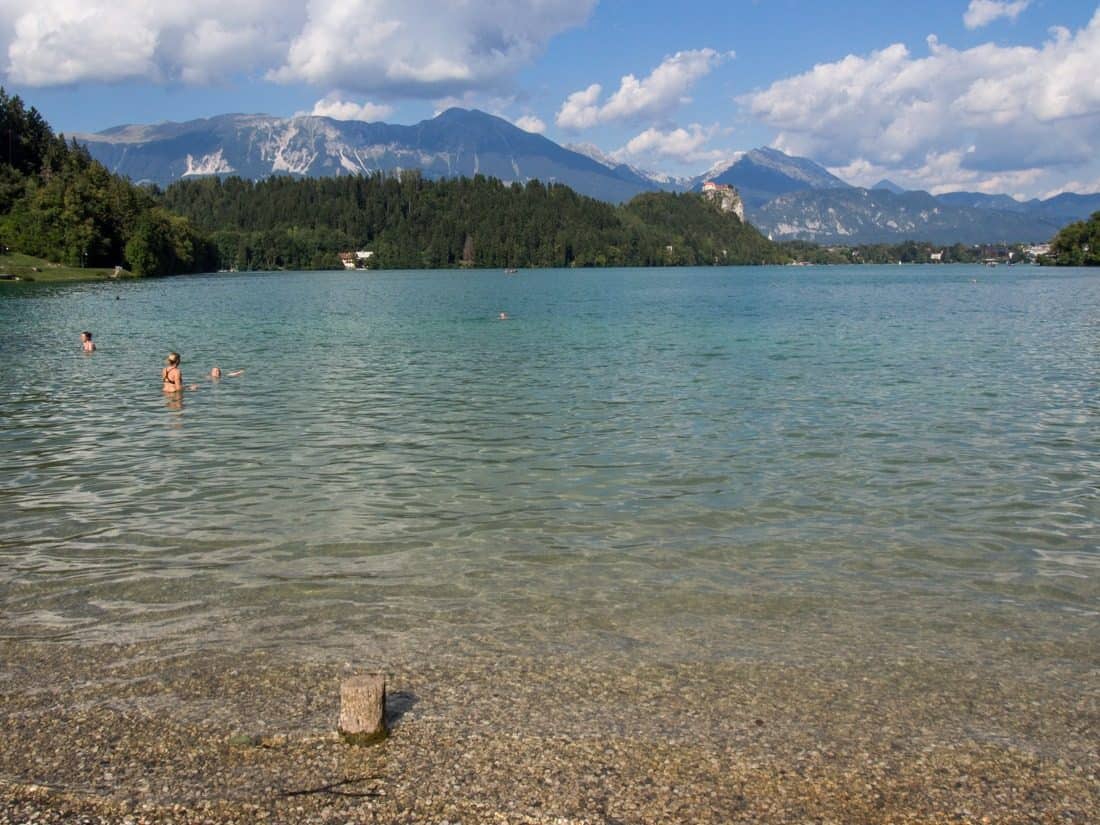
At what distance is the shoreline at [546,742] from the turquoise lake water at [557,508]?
2.61ft

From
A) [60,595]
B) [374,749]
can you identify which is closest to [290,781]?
[374,749]

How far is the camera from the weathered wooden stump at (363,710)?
27.5 feet

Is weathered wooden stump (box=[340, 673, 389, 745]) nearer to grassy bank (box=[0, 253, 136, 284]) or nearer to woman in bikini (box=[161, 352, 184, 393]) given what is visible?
woman in bikini (box=[161, 352, 184, 393])

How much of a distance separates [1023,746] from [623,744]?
3.91m

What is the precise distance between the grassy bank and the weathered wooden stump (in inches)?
5477

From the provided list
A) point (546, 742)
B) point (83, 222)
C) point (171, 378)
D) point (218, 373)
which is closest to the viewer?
point (546, 742)

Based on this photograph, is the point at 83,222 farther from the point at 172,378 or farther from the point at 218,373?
the point at 172,378

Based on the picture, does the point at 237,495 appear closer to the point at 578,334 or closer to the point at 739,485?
the point at 739,485

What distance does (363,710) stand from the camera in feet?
27.6

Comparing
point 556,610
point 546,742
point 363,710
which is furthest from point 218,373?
point 546,742

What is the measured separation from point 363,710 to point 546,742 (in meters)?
1.78

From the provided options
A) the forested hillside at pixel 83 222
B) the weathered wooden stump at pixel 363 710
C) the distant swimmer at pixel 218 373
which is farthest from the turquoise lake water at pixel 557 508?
the forested hillside at pixel 83 222

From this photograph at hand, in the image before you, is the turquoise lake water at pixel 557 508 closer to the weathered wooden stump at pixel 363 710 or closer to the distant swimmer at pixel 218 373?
the distant swimmer at pixel 218 373

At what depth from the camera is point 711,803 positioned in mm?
7699
